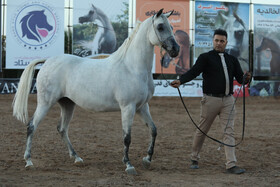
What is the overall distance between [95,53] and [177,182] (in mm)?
15480

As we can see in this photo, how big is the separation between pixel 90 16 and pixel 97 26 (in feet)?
2.18

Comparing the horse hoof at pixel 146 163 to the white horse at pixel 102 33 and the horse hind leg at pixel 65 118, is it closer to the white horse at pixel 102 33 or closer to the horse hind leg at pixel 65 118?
the horse hind leg at pixel 65 118

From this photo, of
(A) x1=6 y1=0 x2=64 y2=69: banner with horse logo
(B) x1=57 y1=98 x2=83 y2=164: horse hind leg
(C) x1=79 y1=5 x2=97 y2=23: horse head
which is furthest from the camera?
(C) x1=79 y1=5 x2=97 y2=23: horse head

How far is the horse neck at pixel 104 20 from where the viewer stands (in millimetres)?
18980

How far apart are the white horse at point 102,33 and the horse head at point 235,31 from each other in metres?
6.74

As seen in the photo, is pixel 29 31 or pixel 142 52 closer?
pixel 142 52

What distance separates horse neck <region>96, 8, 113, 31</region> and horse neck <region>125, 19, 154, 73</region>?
14.5m

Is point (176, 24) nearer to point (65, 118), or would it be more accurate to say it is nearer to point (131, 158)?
point (131, 158)

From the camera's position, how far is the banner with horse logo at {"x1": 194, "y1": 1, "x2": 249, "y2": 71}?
19.9 meters

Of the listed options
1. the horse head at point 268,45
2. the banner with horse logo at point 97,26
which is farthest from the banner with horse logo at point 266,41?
the banner with horse logo at point 97,26

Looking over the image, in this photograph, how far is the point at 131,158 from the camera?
18.5 feet

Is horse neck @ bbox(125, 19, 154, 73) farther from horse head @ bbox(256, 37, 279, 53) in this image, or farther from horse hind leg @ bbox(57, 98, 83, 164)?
horse head @ bbox(256, 37, 279, 53)

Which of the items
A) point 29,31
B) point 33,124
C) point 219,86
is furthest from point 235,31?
point 33,124

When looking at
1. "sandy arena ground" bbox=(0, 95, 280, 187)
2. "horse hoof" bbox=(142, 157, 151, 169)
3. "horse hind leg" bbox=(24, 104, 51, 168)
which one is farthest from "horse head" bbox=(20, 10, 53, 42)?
"horse hoof" bbox=(142, 157, 151, 169)
